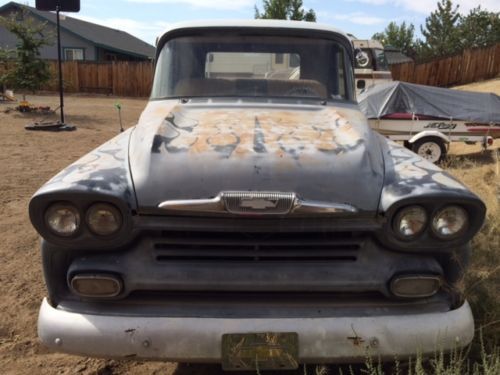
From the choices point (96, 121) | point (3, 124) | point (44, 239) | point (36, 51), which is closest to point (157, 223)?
point (44, 239)

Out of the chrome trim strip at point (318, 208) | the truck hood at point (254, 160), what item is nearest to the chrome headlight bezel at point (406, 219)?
the truck hood at point (254, 160)

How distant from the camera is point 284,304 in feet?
7.74

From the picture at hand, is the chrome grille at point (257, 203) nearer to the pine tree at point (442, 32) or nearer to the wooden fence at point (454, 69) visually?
the wooden fence at point (454, 69)

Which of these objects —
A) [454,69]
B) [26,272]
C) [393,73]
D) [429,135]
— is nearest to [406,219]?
[26,272]

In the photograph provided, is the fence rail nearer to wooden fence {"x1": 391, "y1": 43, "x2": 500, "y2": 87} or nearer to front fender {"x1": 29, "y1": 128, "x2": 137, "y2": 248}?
wooden fence {"x1": 391, "y1": 43, "x2": 500, "y2": 87}

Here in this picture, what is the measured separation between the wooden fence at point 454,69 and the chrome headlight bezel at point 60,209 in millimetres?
28022

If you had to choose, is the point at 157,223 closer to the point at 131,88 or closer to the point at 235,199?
the point at 235,199

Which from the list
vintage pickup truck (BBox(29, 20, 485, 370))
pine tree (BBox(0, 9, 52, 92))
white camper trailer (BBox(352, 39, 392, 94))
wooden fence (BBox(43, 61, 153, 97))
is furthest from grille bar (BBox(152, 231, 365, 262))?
wooden fence (BBox(43, 61, 153, 97))

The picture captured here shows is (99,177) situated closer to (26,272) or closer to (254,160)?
(254,160)

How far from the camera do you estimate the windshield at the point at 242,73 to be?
3672 millimetres

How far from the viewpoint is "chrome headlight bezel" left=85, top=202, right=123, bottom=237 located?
2.32 m

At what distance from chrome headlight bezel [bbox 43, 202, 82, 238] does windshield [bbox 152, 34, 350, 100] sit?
1549mm

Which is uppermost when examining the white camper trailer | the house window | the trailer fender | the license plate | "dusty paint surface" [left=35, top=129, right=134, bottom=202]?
the house window

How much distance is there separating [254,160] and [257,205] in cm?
28
